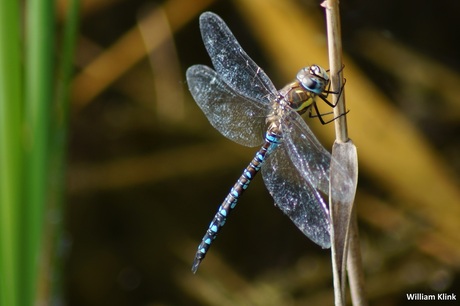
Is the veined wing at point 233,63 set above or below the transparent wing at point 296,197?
above

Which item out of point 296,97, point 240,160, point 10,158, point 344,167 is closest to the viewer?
point 344,167

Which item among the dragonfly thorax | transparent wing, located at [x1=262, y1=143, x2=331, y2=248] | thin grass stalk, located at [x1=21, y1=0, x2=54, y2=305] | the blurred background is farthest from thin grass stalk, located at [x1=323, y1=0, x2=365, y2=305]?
the blurred background

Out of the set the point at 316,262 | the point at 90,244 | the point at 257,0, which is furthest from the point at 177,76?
the point at 316,262

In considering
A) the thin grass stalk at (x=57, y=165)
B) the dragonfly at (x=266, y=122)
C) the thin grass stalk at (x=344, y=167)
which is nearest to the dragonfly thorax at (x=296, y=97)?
the dragonfly at (x=266, y=122)

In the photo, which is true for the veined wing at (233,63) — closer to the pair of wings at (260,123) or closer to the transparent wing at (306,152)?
the pair of wings at (260,123)

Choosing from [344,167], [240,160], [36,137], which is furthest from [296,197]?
[240,160]

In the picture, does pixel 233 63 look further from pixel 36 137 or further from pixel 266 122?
pixel 36 137
